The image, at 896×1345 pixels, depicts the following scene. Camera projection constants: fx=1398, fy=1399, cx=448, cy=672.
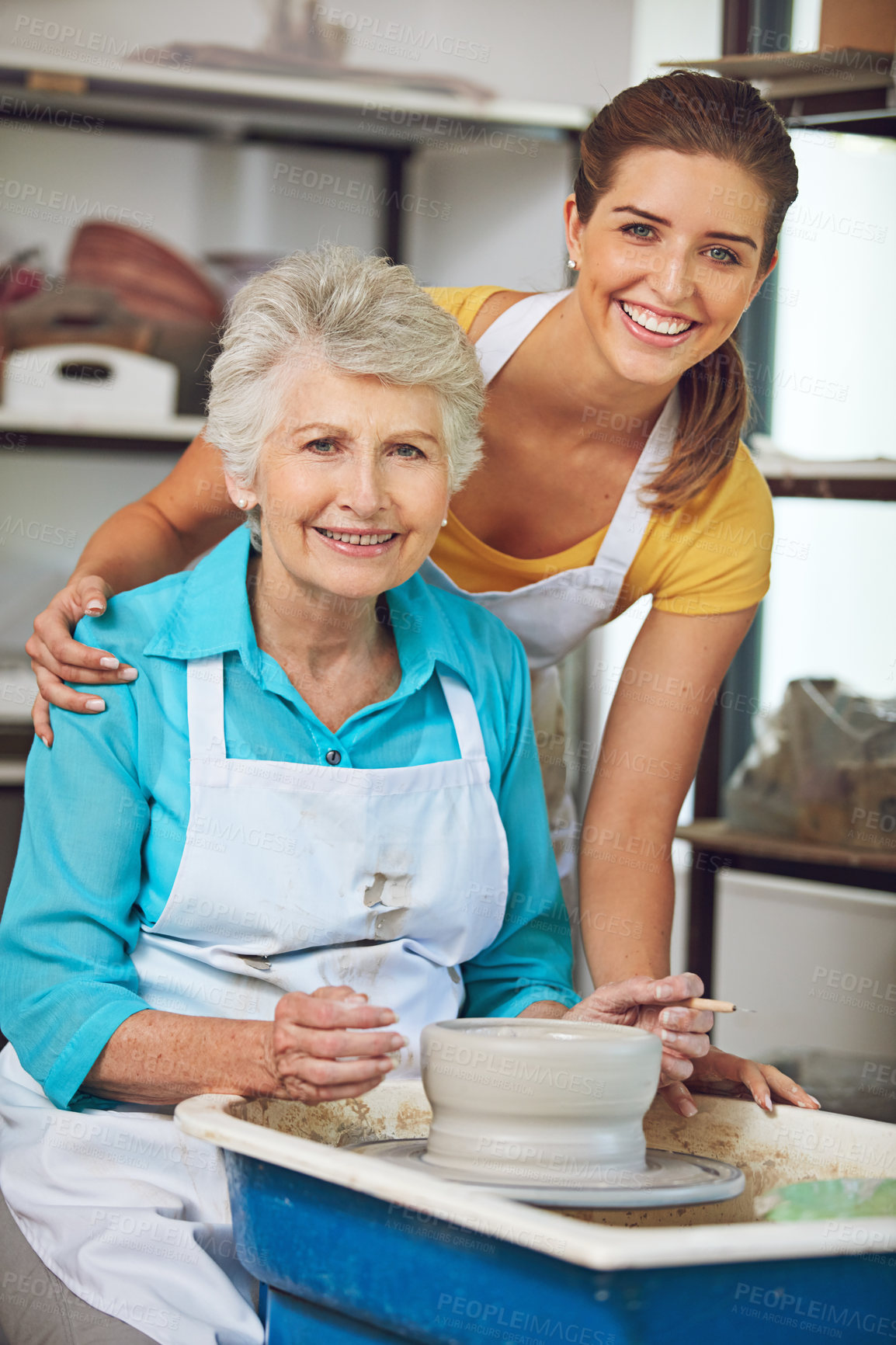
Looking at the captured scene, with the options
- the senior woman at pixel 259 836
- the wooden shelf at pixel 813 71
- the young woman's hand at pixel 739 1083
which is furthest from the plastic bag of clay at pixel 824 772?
the young woman's hand at pixel 739 1083

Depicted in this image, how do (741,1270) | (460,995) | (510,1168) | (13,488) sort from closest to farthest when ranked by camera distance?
(741,1270) < (510,1168) < (460,995) < (13,488)

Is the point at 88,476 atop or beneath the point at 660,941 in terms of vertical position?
atop

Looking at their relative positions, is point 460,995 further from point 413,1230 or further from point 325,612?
point 413,1230

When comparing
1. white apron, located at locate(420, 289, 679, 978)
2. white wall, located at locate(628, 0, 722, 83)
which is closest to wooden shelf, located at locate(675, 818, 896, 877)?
white apron, located at locate(420, 289, 679, 978)

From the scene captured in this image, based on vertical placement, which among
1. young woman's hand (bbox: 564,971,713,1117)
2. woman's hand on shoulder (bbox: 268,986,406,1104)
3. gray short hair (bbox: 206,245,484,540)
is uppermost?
gray short hair (bbox: 206,245,484,540)

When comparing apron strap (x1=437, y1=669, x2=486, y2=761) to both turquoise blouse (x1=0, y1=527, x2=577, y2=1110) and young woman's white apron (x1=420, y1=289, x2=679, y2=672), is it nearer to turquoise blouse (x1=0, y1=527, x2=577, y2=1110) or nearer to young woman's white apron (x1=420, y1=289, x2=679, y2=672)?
turquoise blouse (x1=0, y1=527, x2=577, y2=1110)

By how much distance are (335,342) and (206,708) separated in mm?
344

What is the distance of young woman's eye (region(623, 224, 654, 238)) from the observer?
1455 mm

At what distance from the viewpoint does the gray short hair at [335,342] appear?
124 cm

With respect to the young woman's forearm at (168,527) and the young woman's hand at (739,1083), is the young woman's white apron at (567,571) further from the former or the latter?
the young woman's hand at (739,1083)

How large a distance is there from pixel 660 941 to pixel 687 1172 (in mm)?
522

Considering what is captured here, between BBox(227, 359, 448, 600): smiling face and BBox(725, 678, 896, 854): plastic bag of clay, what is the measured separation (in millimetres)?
1510

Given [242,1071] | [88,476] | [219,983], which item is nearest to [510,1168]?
[242,1071]

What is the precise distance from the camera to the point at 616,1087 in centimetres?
98
